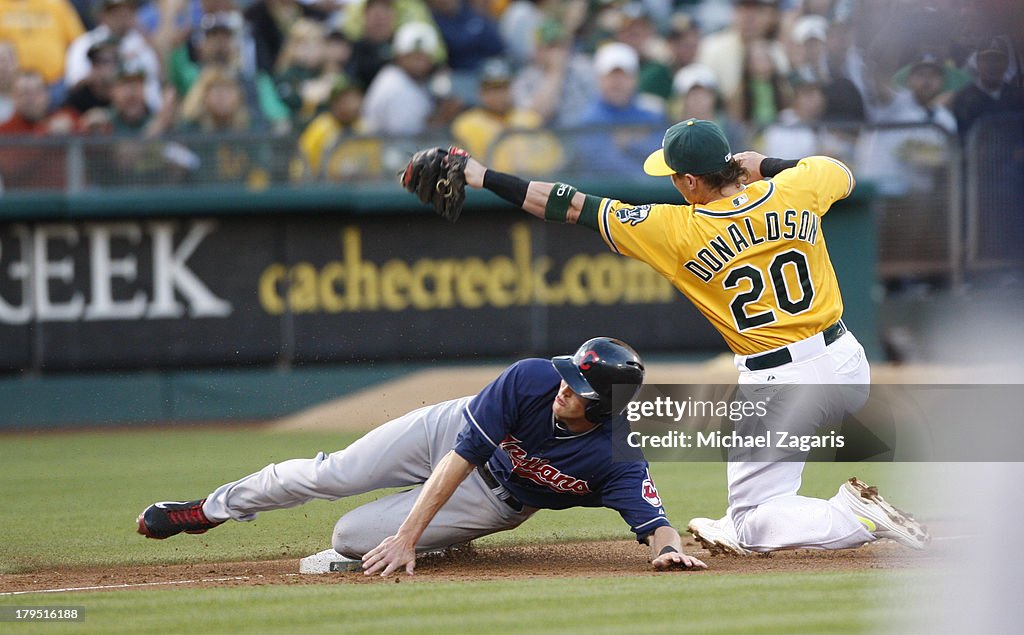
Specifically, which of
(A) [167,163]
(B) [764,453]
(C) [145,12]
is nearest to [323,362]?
(A) [167,163]

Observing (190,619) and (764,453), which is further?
(764,453)

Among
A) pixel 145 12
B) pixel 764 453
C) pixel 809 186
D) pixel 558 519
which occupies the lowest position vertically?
pixel 558 519

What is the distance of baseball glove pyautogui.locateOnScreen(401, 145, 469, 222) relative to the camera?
20.2 ft

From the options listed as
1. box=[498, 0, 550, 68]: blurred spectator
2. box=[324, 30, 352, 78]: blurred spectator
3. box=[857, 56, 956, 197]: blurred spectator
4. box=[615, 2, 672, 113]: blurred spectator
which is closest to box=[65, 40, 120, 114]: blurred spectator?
box=[324, 30, 352, 78]: blurred spectator

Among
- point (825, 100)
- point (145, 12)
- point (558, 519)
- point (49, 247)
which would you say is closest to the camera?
point (558, 519)

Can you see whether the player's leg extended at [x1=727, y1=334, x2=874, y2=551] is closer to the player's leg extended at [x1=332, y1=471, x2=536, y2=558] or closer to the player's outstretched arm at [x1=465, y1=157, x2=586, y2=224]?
the player's leg extended at [x1=332, y1=471, x2=536, y2=558]

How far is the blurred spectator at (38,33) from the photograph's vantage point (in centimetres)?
1310

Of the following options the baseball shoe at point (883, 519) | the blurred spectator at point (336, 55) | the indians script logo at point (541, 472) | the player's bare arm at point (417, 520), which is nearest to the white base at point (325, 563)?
the player's bare arm at point (417, 520)

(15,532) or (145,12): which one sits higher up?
(145,12)

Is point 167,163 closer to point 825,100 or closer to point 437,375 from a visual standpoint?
point 437,375

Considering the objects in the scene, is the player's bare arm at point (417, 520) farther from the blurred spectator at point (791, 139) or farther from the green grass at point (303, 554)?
the blurred spectator at point (791, 139)

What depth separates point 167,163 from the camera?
11844mm

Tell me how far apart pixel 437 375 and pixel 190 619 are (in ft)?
23.3

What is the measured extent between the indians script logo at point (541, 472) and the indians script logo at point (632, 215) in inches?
43.1
